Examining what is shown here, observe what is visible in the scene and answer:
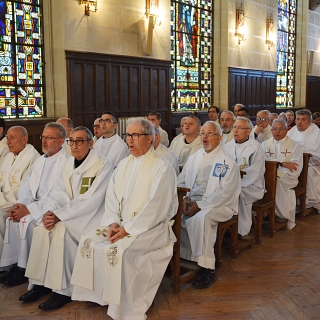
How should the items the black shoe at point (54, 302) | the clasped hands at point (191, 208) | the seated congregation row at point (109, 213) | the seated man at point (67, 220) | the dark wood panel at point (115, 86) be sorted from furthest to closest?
the dark wood panel at point (115, 86), the clasped hands at point (191, 208), the seated man at point (67, 220), the black shoe at point (54, 302), the seated congregation row at point (109, 213)

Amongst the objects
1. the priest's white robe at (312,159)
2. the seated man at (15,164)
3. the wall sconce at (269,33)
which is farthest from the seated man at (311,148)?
the wall sconce at (269,33)

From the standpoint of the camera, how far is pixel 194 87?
477 inches

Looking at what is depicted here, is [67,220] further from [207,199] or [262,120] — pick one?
[262,120]

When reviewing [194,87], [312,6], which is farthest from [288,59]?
[194,87]

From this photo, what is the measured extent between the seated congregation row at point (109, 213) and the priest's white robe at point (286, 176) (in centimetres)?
77

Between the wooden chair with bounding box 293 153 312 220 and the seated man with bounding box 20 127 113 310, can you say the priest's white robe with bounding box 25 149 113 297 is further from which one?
the wooden chair with bounding box 293 153 312 220

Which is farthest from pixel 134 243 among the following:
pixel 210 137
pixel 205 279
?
pixel 210 137

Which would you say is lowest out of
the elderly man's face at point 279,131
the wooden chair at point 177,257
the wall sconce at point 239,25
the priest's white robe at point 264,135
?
the wooden chair at point 177,257

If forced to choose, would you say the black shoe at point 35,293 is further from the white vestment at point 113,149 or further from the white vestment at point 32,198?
the white vestment at point 113,149

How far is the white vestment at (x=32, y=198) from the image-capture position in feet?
14.8

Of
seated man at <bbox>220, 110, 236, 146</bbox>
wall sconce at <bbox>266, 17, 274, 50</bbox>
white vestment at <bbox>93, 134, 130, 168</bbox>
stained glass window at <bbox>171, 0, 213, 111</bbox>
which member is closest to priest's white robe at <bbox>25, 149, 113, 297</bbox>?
white vestment at <bbox>93, 134, 130, 168</bbox>

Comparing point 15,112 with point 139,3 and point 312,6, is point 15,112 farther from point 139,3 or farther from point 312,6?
point 312,6

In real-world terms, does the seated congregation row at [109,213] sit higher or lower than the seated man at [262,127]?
lower

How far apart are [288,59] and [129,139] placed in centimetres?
1423
